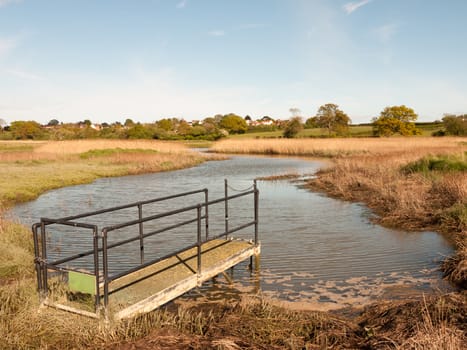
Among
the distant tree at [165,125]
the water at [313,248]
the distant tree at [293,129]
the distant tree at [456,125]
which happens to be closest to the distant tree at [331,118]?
the distant tree at [293,129]

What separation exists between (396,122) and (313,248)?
68810mm

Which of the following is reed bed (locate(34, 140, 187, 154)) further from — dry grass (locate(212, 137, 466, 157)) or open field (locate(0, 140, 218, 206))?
dry grass (locate(212, 137, 466, 157))

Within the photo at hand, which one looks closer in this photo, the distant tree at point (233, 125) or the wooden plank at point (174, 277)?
the wooden plank at point (174, 277)

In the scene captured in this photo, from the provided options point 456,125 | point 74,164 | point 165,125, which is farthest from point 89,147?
point 165,125

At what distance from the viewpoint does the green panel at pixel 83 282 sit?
5016 mm

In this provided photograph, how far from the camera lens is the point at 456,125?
5584 cm

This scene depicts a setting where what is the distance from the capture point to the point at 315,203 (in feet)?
52.8

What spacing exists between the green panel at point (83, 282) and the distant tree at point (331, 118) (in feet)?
258

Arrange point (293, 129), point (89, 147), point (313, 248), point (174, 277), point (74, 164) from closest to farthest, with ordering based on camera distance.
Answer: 1. point (174, 277)
2. point (313, 248)
3. point (74, 164)
4. point (89, 147)
5. point (293, 129)

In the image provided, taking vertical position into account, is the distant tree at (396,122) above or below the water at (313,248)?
above

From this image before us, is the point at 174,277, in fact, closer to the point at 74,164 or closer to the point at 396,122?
the point at 74,164

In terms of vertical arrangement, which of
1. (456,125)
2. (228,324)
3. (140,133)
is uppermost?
(456,125)

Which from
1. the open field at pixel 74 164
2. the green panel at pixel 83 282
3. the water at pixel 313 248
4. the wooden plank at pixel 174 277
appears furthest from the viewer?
the open field at pixel 74 164

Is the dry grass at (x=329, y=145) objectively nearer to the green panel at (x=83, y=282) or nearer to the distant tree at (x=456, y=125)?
the distant tree at (x=456, y=125)
